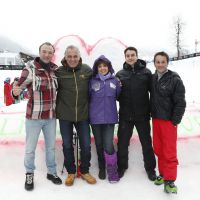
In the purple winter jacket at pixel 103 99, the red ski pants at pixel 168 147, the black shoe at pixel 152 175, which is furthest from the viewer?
the black shoe at pixel 152 175

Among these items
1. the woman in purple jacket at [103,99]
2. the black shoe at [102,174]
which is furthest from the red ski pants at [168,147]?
the black shoe at [102,174]

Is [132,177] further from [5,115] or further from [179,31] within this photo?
[179,31]

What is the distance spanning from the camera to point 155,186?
11.7 feet

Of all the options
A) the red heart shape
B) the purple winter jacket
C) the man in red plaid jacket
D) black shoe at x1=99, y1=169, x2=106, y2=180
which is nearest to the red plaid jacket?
the man in red plaid jacket

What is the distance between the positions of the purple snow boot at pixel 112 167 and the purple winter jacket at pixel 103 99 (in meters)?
0.47

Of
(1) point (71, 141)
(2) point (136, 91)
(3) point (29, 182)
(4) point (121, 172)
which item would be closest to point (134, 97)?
(2) point (136, 91)

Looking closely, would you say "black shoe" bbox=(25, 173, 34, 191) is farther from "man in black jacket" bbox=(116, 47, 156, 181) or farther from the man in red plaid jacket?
"man in black jacket" bbox=(116, 47, 156, 181)

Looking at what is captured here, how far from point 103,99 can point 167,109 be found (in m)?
0.75

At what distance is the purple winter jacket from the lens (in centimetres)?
344

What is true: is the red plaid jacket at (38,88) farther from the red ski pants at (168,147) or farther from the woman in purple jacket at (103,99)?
the red ski pants at (168,147)

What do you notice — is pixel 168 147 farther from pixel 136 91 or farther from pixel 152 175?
pixel 136 91

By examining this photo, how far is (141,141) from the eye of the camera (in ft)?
12.1

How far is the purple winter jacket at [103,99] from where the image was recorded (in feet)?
11.3

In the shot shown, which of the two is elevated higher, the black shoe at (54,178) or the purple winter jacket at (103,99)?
the purple winter jacket at (103,99)
